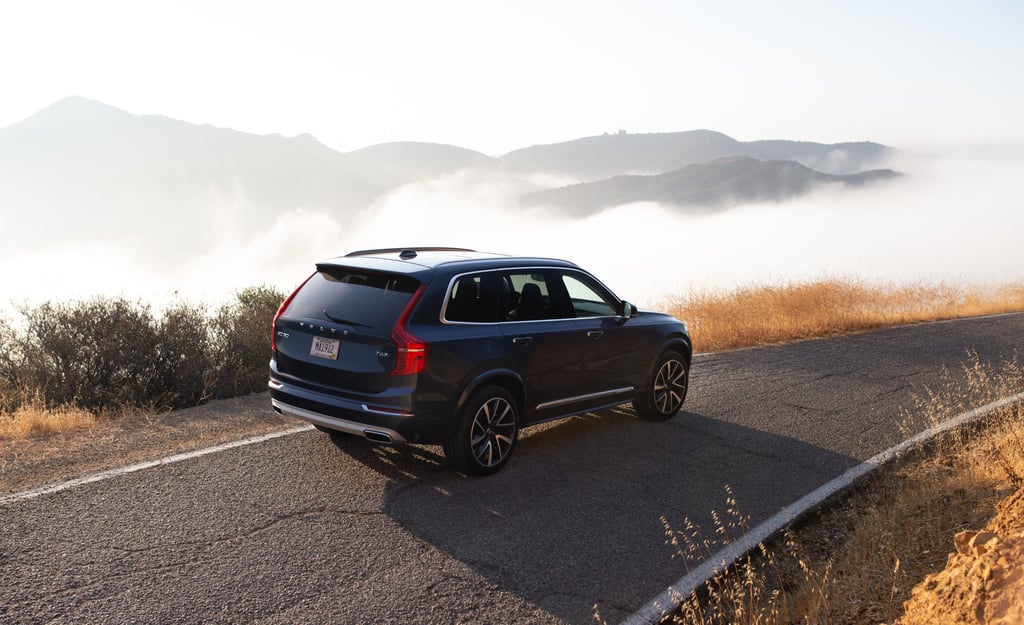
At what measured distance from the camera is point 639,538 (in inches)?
208

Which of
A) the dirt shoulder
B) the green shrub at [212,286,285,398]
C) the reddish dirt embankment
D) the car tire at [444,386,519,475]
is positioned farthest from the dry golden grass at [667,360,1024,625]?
the green shrub at [212,286,285,398]

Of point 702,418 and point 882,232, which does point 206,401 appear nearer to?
point 702,418

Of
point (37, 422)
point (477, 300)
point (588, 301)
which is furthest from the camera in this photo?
point (588, 301)

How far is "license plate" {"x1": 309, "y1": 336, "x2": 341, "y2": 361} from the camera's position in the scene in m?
5.92

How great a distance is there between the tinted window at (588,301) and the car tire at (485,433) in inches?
53.9

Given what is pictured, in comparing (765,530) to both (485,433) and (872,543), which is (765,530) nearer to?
(872,543)

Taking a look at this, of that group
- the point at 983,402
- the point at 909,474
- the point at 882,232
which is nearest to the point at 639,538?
the point at 909,474

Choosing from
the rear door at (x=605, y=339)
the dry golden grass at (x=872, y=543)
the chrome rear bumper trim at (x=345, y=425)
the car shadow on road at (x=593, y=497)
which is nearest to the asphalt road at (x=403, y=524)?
the car shadow on road at (x=593, y=497)

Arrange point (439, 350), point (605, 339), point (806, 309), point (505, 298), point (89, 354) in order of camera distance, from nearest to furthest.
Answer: point (439, 350), point (505, 298), point (605, 339), point (89, 354), point (806, 309)

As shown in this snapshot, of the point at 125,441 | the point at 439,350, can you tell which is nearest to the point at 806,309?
the point at 439,350

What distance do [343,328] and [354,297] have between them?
27 centimetres

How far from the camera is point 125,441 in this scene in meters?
7.21

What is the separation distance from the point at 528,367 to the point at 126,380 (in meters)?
5.81

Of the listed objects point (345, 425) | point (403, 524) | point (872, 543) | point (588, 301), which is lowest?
point (872, 543)
